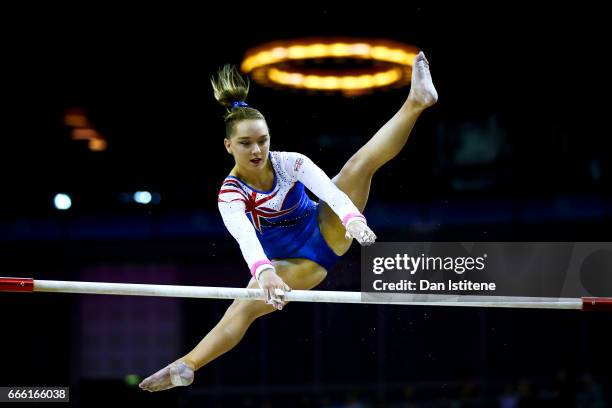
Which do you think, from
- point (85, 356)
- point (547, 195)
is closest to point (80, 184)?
point (85, 356)

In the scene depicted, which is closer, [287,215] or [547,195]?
[287,215]

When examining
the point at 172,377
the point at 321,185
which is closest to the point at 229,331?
the point at 172,377

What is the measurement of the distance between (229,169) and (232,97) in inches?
155

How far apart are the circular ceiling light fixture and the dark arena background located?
14 centimetres

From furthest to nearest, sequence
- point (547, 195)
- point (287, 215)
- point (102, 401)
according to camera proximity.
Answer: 1. point (547, 195)
2. point (102, 401)
3. point (287, 215)

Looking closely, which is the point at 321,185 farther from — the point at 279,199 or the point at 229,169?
the point at 229,169

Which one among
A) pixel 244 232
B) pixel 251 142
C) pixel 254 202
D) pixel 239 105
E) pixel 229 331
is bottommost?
pixel 229 331

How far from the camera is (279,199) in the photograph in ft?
12.7

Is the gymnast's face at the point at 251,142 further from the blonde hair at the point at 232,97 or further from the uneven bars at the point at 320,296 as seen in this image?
the uneven bars at the point at 320,296

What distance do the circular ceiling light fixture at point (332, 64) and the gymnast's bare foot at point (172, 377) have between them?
393 centimetres

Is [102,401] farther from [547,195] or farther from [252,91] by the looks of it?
[547,195]

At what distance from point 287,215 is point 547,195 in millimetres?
4617

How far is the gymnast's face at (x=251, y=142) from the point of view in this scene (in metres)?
3.61

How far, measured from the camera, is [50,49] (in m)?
7.52
